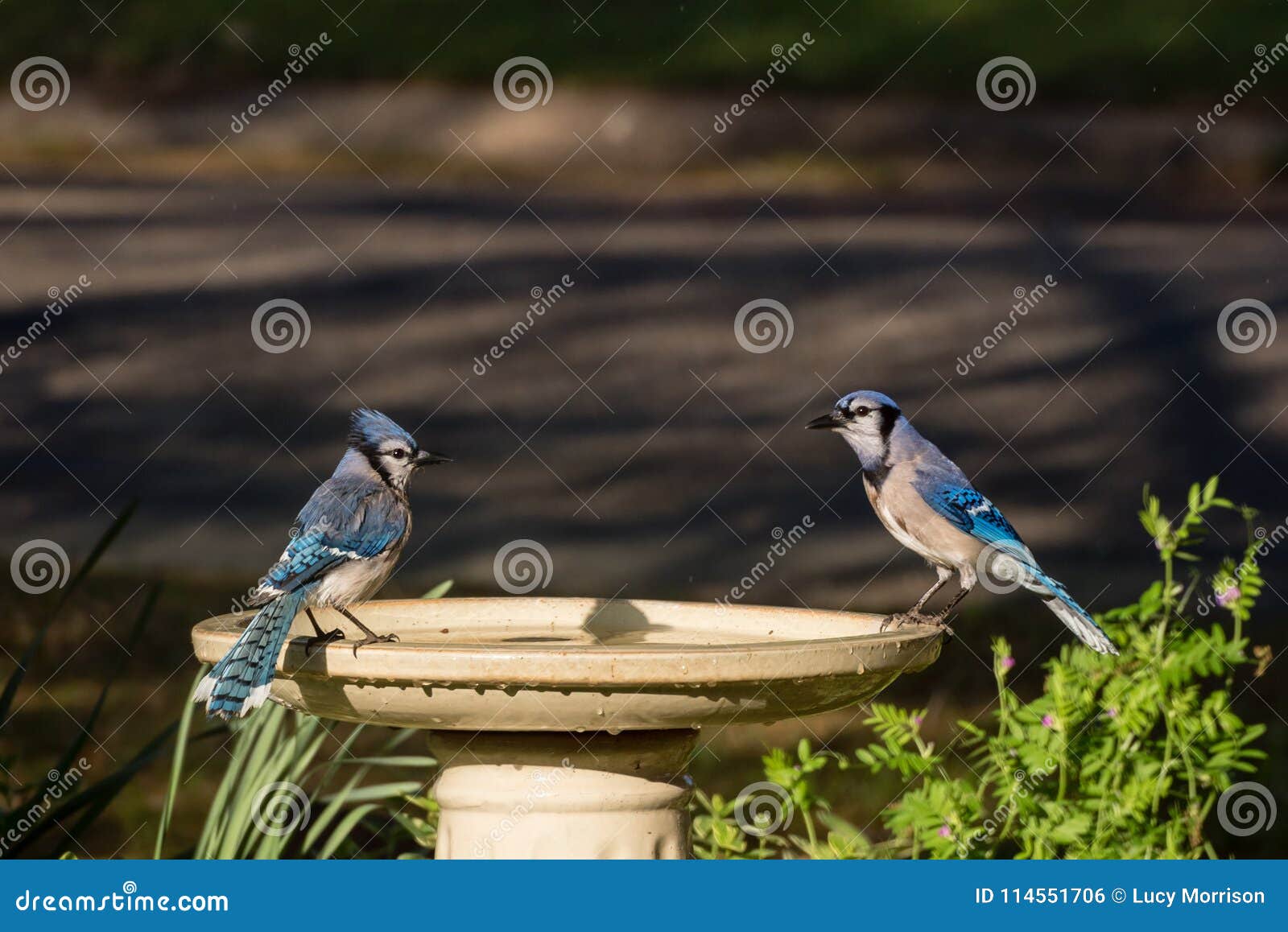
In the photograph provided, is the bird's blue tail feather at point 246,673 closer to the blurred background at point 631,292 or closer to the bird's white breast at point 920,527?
the bird's white breast at point 920,527

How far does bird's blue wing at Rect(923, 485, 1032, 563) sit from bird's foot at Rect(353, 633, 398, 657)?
150cm

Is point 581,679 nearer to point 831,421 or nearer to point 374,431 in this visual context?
point 374,431

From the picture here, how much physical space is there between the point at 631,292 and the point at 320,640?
9.80 meters

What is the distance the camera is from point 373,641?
11.2ft

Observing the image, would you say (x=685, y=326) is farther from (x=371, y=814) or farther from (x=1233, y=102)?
(x=1233, y=102)

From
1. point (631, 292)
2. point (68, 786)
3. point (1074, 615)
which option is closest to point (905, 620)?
point (1074, 615)

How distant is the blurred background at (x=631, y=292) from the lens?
794cm

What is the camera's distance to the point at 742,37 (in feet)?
57.9

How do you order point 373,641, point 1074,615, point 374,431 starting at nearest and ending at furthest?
point 373,641 < point 374,431 < point 1074,615

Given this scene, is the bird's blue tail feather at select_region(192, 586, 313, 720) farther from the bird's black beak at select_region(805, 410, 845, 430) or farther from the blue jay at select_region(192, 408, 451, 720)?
the bird's black beak at select_region(805, 410, 845, 430)

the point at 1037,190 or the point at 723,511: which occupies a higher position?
the point at 1037,190

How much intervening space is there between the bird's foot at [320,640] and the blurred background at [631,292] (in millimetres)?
1614

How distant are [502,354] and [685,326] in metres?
1.55

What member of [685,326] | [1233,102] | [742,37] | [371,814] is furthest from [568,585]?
[1233,102]
